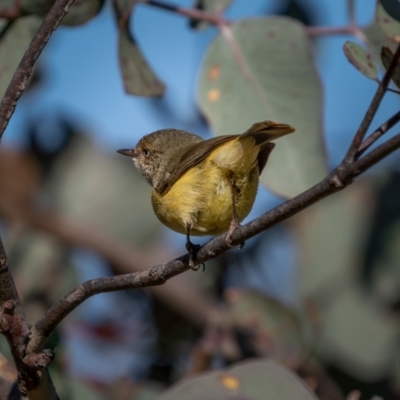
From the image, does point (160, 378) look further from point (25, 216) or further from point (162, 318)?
point (25, 216)

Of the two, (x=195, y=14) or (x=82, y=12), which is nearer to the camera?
(x=82, y=12)

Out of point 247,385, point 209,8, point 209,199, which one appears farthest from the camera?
point 209,8

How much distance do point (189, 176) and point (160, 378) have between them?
1310 mm

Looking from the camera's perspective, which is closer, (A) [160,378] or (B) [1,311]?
(B) [1,311]

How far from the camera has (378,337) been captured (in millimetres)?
3084

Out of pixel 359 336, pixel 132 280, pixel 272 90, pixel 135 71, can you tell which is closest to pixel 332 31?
pixel 272 90

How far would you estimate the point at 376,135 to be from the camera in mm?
1079

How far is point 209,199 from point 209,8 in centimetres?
118

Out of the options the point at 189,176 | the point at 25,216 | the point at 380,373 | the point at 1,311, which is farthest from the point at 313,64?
the point at 25,216

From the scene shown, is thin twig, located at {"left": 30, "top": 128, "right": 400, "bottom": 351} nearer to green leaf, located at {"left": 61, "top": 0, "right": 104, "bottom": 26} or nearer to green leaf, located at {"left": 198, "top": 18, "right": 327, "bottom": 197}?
green leaf, located at {"left": 198, "top": 18, "right": 327, "bottom": 197}

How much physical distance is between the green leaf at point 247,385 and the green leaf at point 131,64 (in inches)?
32.5

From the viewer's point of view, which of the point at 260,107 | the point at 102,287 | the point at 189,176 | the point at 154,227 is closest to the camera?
the point at 102,287

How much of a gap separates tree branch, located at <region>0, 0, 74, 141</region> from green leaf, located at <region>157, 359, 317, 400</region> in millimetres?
1029

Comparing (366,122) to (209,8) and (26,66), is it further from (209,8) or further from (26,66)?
(209,8)
